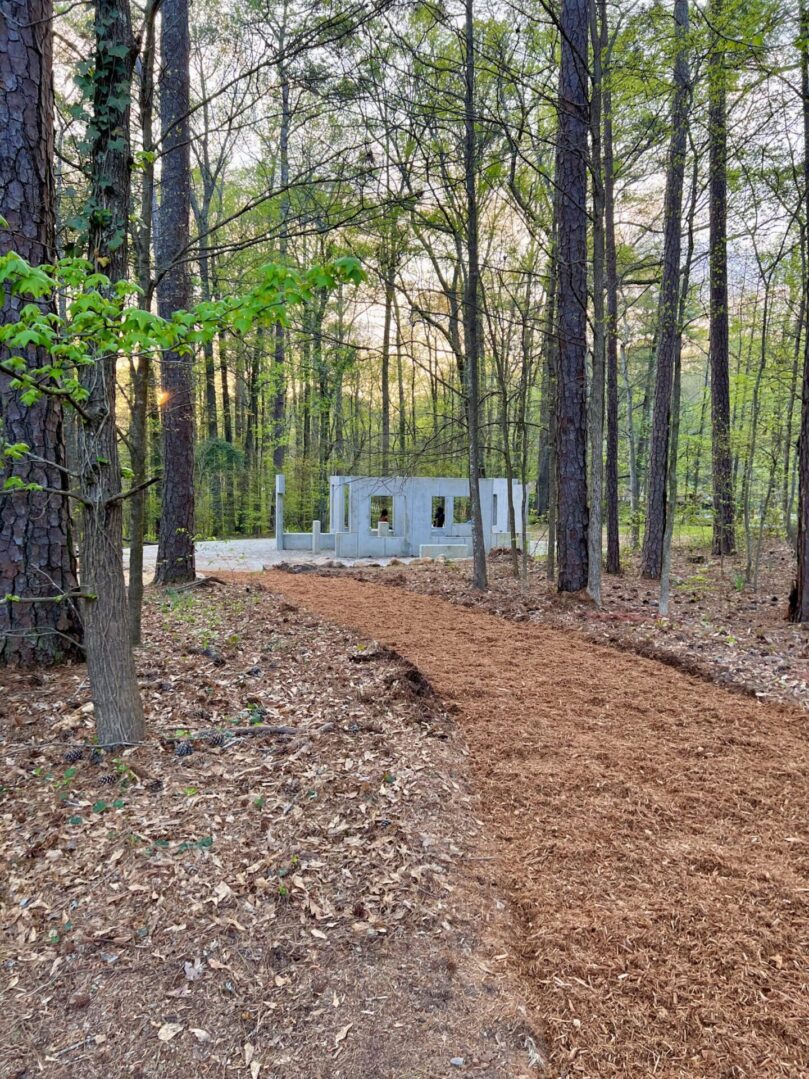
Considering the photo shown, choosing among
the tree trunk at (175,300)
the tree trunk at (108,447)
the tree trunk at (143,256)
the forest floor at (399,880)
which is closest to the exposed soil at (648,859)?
the forest floor at (399,880)

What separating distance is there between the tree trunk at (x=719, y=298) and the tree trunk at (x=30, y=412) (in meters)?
4.76

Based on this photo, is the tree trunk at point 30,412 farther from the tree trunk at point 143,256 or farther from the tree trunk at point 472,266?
the tree trunk at point 472,266

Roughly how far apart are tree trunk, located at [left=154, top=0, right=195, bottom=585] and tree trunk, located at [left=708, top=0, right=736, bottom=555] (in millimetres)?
4565

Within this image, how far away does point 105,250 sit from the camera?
2336mm

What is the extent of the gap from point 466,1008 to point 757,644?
4236mm

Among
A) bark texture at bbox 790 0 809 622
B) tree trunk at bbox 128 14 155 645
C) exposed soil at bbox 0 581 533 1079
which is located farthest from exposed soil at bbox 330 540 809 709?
tree trunk at bbox 128 14 155 645

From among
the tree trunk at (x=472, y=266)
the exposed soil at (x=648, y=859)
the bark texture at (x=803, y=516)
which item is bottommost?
the exposed soil at (x=648, y=859)

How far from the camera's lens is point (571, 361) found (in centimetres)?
652

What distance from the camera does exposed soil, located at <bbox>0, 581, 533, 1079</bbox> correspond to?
4.64 feet

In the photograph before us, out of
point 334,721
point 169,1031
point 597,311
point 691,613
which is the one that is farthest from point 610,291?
point 169,1031

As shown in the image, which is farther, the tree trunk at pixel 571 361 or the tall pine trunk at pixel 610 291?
the tree trunk at pixel 571 361

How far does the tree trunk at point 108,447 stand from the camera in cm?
223

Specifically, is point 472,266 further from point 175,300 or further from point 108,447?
point 108,447

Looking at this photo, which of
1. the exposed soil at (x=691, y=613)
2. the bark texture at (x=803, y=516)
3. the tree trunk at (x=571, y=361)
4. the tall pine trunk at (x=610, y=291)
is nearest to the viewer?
the exposed soil at (x=691, y=613)
